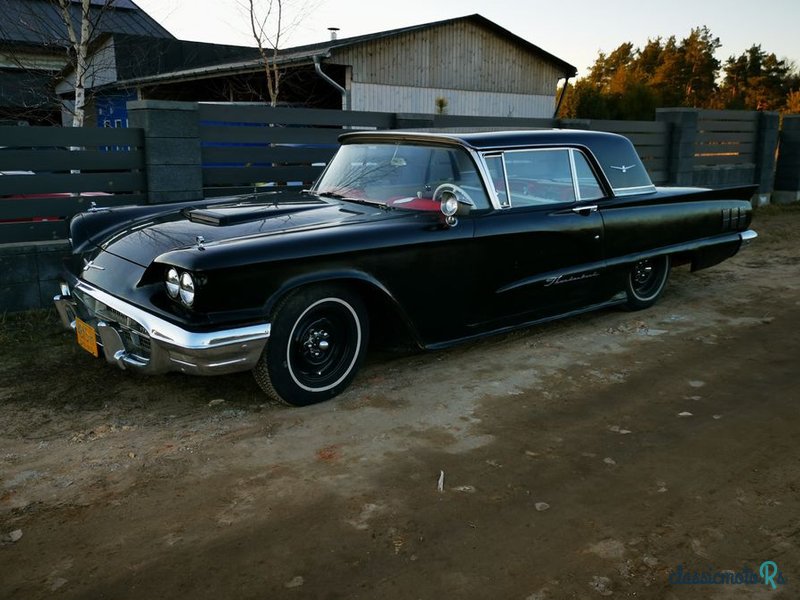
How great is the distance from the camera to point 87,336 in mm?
3922

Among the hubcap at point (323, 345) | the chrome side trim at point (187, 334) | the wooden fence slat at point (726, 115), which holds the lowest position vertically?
the hubcap at point (323, 345)

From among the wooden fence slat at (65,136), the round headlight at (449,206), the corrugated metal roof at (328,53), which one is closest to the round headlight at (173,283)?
the round headlight at (449,206)

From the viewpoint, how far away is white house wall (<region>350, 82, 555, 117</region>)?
18594 millimetres

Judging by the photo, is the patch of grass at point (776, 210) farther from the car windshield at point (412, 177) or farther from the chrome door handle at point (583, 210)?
the car windshield at point (412, 177)

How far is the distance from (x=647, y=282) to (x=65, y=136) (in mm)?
5057

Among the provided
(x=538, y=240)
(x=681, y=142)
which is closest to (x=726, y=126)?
(x=681, y=142)

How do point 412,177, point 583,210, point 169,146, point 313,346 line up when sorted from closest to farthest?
point 313,346 → point 412,177 → point 583,210 → point 169,146

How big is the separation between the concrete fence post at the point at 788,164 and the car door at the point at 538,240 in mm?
11029

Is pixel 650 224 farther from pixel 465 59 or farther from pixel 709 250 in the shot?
pixel 465 59

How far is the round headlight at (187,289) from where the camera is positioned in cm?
335

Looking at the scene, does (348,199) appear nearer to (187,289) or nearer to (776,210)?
(187,289)

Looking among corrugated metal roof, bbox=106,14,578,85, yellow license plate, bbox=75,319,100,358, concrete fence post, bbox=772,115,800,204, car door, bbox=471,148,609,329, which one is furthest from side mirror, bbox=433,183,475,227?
corrugated metal roof, bbox=106,14,578,85

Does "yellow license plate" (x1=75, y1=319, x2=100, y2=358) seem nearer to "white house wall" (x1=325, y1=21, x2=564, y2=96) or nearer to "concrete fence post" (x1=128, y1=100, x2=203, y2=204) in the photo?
"concrete fence post" (x1=128, y1=100, x2=203, y2=204)

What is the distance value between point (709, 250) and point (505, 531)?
425cm
